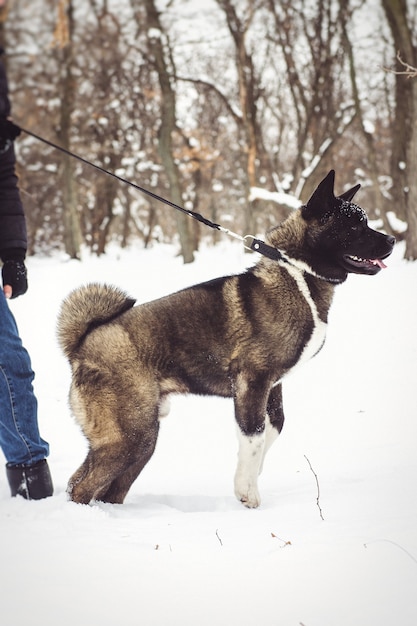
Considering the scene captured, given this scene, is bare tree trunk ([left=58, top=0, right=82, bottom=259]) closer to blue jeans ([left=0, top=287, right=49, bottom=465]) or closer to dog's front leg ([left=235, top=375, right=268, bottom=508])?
blue jeans ([left=0, top=287, right=49, bottom=465])

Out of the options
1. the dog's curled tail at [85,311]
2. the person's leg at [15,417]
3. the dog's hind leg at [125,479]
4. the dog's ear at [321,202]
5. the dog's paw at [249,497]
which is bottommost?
the dog's paw at [249,497]

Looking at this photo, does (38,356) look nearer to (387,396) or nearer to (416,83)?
(387,396)

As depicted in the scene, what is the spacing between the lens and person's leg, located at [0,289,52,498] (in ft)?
9.47

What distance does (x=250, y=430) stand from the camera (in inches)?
124

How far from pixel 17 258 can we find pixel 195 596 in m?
2.02

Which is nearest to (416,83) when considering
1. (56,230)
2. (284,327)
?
(284,327)

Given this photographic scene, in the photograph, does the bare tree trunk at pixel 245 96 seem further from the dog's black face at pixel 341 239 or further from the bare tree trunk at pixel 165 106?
the dog's black face at pixel 341 239

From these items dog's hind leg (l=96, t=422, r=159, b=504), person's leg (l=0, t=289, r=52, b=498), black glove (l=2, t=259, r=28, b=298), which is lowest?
dog's hind leg (l=96, t=422, r=159, b=504)

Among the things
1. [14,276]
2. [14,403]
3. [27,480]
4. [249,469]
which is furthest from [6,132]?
[249,469]

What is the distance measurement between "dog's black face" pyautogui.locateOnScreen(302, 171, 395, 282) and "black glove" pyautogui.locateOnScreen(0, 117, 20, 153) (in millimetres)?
1876

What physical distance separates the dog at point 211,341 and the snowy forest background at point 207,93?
5026 millimetres

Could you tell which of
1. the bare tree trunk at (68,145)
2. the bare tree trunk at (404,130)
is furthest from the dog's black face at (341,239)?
the bare tree trunk at (68,145)

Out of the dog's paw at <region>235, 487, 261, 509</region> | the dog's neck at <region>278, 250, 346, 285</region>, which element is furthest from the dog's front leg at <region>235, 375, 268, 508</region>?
the dog's neck at <region>278, 250, 346, 285</region>

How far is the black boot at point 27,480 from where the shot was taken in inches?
113
